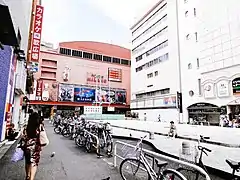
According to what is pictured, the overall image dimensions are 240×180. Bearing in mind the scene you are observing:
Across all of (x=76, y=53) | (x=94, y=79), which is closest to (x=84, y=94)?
(x=94, y=79)

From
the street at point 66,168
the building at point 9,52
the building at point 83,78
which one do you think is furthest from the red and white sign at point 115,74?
the street at point 66,168

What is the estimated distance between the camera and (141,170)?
13.0ft

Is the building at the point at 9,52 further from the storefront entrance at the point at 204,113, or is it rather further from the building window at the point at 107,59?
the building window at the point at 107,59

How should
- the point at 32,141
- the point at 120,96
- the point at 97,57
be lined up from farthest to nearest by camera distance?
the point at 120,96 < the point at 97,57 < the point at 32,141

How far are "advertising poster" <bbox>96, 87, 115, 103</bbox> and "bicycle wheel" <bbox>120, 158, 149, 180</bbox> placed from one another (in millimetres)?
46373

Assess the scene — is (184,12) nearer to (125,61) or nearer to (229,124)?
(229,124)

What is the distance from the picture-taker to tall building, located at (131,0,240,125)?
24.5m

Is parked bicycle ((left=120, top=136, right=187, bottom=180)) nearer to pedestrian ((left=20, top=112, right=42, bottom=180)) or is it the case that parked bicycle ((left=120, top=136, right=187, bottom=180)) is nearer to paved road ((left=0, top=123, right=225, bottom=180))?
paved road ((left=0, top=123, right=225, bottom=180))

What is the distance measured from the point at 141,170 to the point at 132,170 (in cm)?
32

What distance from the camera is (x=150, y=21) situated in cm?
4297

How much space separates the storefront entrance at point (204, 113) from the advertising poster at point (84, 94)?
27.3 meters

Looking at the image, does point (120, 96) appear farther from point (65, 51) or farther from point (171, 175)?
point (171, 175)

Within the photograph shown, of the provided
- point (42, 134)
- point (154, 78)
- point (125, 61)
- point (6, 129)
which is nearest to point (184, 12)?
point (154, 78)

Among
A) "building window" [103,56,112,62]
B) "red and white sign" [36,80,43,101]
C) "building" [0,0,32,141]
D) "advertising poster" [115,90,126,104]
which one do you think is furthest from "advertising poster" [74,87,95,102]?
"building" [0,0,32,141]
